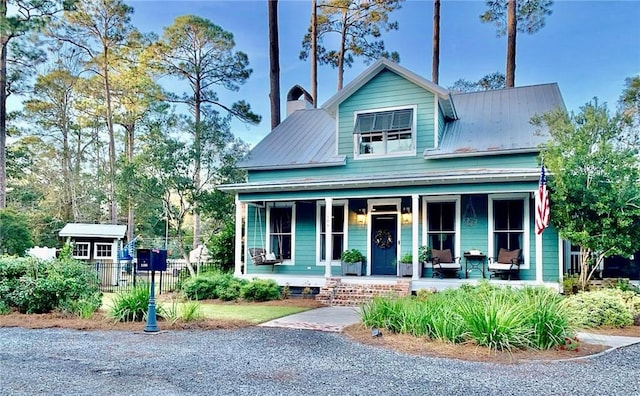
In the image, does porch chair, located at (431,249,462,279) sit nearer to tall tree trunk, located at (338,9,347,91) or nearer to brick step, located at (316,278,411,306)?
brick step, located at (316,278,411,306)

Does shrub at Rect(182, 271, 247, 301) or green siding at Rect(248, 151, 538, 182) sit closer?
shrub at Rect(182, 271, 247, 301)

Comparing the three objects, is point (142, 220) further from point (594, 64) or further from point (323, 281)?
point (594, 64)

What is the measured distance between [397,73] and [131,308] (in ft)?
31.9

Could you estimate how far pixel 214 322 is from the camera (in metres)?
8.81

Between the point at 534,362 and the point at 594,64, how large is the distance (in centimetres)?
1833

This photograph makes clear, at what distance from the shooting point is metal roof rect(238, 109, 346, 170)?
15.3 metres

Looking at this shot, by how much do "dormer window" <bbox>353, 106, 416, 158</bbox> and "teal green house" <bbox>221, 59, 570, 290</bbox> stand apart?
32 millimetres

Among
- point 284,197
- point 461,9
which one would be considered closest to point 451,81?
point 461,9

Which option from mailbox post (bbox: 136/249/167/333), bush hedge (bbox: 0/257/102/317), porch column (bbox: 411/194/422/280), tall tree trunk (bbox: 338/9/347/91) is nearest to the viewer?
mailbox post (bbox: 136/249/167/333)

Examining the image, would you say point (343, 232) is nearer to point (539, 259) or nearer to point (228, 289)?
point (228, 289)

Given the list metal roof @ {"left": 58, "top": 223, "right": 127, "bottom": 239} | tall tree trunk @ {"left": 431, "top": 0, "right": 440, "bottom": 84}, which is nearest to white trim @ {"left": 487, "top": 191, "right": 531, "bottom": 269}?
tall tree trunk @ {"left": 431, "top": 0, "right": 440, "bottom": 84}

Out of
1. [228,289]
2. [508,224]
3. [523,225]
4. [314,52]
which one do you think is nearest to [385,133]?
[508,224]

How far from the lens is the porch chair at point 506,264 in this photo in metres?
12.1

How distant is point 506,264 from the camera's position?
12.1m
